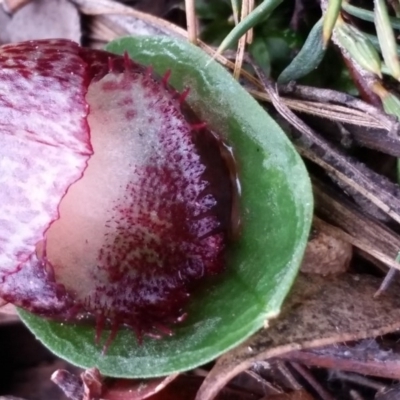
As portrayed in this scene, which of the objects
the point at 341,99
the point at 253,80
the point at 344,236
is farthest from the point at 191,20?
the point at 344,236

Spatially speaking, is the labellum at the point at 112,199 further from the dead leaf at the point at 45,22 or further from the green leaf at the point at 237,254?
the dead leaf at the point at 45,22

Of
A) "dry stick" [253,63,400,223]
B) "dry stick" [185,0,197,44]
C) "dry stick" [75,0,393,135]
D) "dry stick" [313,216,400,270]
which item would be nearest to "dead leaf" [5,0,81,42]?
"dry stick" [75,0,393,135]

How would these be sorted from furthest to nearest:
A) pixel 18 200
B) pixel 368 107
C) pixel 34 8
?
1. pixel 34 8
2. pixel 368 107
3. pixel 18 200

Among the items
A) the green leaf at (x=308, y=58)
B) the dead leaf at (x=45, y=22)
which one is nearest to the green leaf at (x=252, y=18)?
the green leaf at (x=308, y=58)

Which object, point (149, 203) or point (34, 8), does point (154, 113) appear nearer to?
point (149, 203)

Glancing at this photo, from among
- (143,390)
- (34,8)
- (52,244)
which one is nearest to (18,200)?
(52,244)

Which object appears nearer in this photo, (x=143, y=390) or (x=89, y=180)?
(x=89, y=180)
